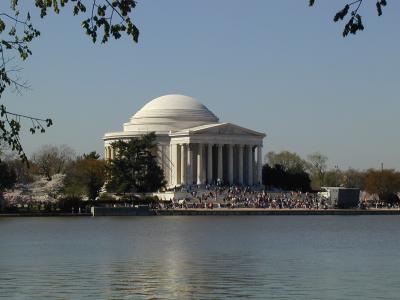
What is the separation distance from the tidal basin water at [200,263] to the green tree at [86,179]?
160ft

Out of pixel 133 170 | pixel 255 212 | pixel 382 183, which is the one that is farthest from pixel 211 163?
pixel 255 212

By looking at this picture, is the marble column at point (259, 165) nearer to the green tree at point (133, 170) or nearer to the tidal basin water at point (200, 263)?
the green tree at point (133, 170)

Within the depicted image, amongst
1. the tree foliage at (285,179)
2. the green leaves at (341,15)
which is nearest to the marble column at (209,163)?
the tree foliage at (285,179)

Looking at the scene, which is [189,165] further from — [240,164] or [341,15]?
[341,15]

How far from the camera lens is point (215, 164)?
148 meters

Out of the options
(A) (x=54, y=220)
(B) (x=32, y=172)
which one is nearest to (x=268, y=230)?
(A) (x=54, y=220)

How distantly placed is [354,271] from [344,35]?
28.0 metres

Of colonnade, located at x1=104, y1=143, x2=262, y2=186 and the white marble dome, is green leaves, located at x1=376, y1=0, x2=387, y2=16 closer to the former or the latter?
colonnade, located at x1=104, y1=143, x2=262, y2=186

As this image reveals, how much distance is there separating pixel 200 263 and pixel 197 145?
333 feet

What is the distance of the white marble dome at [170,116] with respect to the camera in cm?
15188

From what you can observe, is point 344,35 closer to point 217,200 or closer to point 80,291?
point 80,291

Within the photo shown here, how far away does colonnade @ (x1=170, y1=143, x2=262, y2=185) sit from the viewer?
144875 millimetres

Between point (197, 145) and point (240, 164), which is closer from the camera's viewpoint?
point (197, 145)

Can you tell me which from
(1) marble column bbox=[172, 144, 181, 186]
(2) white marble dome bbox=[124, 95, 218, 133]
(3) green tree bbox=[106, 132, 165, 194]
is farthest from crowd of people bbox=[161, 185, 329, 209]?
(2) white marble dome bbox=[124, 95, 218, 133]
